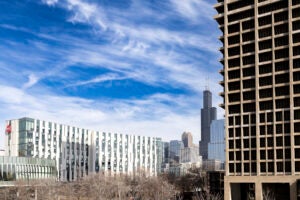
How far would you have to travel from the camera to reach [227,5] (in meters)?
139

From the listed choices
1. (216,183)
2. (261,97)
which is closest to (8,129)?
(216,183)

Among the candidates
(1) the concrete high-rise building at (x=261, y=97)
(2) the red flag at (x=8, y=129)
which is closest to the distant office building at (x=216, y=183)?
(1) the concrete high-rise building at (x=261, y=97)

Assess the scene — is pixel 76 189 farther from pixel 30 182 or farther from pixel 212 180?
pixel 212 180

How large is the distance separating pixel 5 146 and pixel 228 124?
3792 inches

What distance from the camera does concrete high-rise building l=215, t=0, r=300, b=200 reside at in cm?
12281

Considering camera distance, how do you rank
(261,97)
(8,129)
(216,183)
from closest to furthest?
(261,97), (216,183), (8,129)

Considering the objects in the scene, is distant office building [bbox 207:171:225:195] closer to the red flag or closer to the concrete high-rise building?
the concrete high-rise building

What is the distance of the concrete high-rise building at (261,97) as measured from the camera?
123 metres

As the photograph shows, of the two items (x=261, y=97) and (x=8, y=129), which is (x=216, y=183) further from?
(x=8, y=129)

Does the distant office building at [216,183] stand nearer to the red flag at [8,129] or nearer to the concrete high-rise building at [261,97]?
the concrete high-rise building at [261,97]

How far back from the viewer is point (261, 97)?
129 metres

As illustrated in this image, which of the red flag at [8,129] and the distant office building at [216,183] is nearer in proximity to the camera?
the distant office building at [216,183]

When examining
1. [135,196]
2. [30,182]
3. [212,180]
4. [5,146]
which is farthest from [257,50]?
[5,146]

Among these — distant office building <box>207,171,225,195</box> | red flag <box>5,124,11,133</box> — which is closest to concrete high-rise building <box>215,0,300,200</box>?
distant office building <box>207,171,225,195</box>
